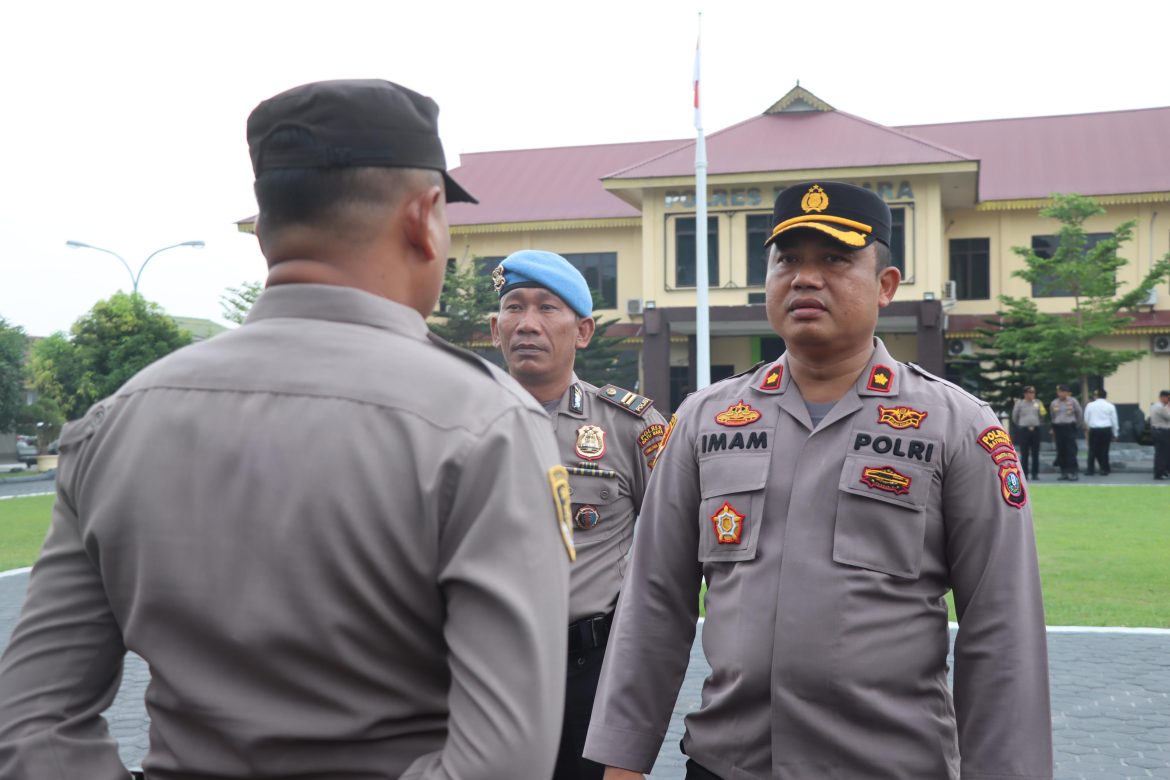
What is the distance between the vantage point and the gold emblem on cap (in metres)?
3.03

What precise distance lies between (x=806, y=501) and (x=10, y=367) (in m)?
37.4

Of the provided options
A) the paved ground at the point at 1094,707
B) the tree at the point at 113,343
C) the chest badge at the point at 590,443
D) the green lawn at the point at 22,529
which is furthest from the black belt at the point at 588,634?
the tree at the point at 113,343

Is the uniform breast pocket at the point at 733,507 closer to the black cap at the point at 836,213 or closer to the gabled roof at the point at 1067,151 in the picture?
the black cap at the point at 836,213

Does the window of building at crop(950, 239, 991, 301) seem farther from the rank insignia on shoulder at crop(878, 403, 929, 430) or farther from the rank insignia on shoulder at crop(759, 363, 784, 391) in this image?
the rank insignia on shoulder at crop(878, 403, 929, 430)

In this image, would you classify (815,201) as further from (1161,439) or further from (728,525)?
(1161,439)

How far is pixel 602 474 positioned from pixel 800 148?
29534mm

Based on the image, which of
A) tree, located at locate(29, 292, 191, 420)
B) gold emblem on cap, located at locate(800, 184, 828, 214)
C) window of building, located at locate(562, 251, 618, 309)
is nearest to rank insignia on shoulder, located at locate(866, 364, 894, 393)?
gold emblem on cap, located at locate(800, 184, 828, 214)

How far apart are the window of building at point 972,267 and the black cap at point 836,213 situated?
34.5 metres

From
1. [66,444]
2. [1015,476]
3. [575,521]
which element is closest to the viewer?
[66,444]

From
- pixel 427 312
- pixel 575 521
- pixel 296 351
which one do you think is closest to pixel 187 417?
pixel 296 351

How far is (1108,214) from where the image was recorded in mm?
34656

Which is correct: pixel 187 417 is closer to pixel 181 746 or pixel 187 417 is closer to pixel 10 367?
pixel 181 746

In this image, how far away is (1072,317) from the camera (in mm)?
31812

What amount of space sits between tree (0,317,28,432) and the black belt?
35.7 metres
